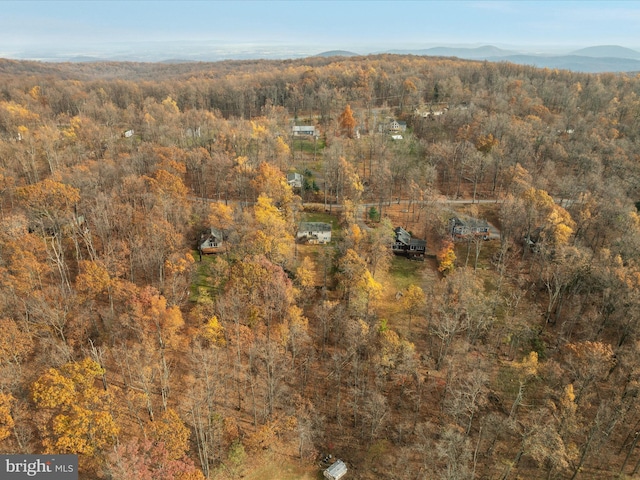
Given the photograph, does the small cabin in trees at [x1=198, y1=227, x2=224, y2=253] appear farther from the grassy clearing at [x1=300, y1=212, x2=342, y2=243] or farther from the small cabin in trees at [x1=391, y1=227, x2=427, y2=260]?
the small cabin in trees at [x1=391, y1=227, x2=427, y2=260]

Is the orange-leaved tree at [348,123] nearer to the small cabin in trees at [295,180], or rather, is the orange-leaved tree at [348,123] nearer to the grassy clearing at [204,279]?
the small cabin in trees at [295,180]

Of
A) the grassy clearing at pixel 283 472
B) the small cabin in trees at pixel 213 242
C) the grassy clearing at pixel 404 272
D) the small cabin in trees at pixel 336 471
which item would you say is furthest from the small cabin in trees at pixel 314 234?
the small cabin in trees at pixel 336 471

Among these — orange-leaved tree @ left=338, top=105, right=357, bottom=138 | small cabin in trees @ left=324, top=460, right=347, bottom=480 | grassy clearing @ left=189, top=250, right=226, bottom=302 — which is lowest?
small cabin in trees @ left=324, top=460, right=347, bottom=480

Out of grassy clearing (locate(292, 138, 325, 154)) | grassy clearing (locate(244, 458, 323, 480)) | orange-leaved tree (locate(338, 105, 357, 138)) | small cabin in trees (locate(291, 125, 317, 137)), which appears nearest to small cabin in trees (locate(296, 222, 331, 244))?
grassy clearing (locate(244, 458, 323, 480))

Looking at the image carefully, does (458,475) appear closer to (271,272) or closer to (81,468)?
(271,272)

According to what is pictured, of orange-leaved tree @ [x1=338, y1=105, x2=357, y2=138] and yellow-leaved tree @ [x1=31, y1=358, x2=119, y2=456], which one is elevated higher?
orange-leaved tree @ [x1=338, y1=105, x2=357, y2=138]

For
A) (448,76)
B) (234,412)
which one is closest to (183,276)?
(234,412)

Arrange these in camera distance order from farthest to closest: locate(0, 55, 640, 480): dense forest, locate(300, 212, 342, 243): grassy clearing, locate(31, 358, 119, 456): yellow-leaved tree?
locate(300, 212, 342, 243): grassy clearing
locate(0, 55, 640, 480): dense forest
locate(31, 358, 119, 456): yellow-leaved tree
